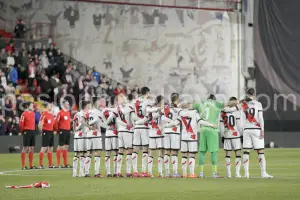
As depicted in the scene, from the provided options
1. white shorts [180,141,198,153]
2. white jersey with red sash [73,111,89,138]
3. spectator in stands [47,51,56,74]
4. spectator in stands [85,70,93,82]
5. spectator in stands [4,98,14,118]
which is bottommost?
white shorts [180,141,198,153]

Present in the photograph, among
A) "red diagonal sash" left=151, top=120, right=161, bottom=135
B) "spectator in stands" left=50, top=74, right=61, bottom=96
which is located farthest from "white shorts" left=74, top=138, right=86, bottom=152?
"spectator in stands" left=50, top=74, right=61, bottom=96

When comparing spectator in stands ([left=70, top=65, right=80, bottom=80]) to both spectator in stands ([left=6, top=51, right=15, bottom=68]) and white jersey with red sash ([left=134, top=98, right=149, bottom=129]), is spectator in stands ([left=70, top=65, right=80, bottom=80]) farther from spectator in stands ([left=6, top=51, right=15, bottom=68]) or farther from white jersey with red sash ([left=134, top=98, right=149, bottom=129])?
white jersey with red sash ([left=134, top=98, right=149, bottom=129])

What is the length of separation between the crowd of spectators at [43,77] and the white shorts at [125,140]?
17590 millimetres

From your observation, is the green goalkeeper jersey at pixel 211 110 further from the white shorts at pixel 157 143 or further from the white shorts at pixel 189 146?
the white shorts at pixel 157 143

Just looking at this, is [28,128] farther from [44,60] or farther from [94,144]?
[44,60]

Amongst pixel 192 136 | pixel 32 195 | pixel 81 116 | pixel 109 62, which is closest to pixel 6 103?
pixel 109 62

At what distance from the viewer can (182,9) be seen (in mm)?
52250

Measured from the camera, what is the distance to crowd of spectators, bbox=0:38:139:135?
42.5m

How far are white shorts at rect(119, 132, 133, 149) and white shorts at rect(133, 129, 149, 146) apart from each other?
15 centimetres

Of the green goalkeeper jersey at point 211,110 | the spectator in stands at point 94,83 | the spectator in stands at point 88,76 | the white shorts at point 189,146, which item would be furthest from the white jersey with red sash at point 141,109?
the spectator in stands at point 94,83

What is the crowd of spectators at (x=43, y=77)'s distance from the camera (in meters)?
42.5

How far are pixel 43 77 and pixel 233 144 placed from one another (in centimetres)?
2205

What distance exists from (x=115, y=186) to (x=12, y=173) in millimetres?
7740

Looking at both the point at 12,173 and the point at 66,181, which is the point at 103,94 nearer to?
the point at 12,173
